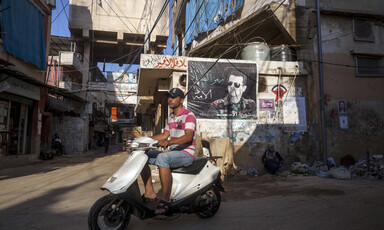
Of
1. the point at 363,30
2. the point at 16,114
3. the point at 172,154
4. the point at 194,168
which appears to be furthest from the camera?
the point at 16,114

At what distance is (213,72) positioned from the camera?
907cm

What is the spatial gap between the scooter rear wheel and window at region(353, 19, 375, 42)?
1019 cm

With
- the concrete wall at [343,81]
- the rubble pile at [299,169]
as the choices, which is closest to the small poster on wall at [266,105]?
the concrete wall at [343,81]

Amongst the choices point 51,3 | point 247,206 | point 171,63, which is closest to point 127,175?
point 247,206

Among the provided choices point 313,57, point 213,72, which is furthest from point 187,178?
point 313,57

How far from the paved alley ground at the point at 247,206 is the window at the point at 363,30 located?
6.98 metres

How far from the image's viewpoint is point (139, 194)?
299 cm

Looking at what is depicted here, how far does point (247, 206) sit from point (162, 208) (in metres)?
1.93

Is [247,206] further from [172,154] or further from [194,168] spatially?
[172,154]

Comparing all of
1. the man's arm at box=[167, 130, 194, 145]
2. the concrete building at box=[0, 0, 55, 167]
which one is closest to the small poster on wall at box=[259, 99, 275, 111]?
the man's arm at box=[167, 130, 194, 145]

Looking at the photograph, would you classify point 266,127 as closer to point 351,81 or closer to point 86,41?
point 351,81

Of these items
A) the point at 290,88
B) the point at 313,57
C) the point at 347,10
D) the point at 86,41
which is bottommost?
the point at 290,88

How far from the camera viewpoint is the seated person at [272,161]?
789 cm

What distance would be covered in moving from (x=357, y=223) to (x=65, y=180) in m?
6.86
